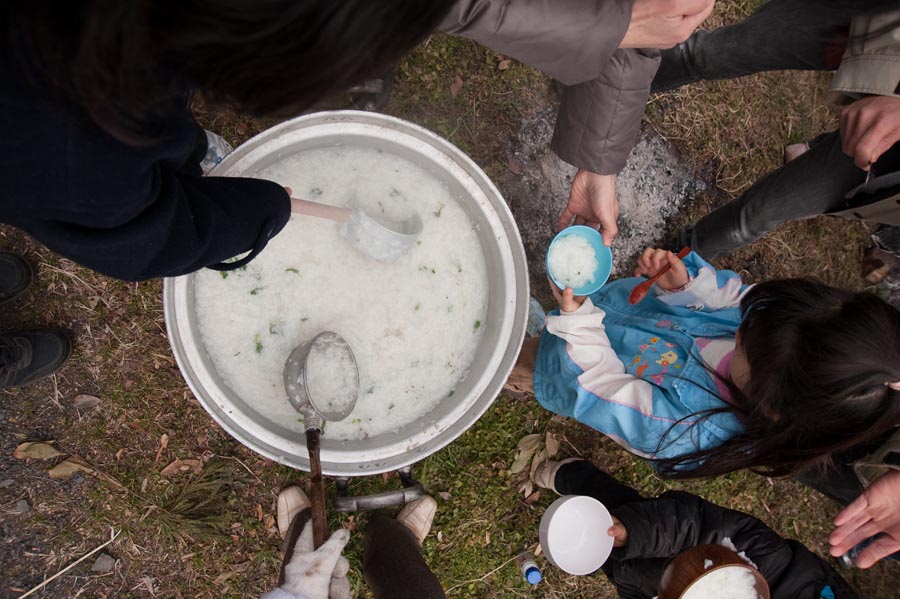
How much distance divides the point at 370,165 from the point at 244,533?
1.43 m

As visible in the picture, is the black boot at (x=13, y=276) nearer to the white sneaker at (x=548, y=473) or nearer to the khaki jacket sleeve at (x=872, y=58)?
the white sneaker at (x=548, y=473)

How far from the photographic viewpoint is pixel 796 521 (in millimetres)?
2461

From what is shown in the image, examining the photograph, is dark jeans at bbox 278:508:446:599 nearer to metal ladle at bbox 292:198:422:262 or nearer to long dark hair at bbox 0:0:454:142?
metal ladle at bbox 292:198:422:262

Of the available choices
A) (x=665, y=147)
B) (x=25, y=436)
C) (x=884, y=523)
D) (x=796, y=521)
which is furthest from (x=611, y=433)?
(x=25, y=436)

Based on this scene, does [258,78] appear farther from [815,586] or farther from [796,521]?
[796,521]

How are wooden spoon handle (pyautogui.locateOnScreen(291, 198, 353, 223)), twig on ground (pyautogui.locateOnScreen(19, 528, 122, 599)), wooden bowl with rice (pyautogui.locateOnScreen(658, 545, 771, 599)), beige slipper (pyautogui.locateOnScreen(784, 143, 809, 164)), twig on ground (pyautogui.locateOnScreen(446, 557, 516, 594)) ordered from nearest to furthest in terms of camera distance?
wooden spoon handle (pyautogui.locateOnScreen(291, 198, 353, 223))
wooden bowl with rice (pyautogui.locateOnScreen(658, 545, 771, 599))
twig on ground (pyautogui.locateOnScreen(19, 528, 122, 599))
twig on ground (pyautogui.locateOnScreen(446, 557, 516, 594))
beige slipper (pyautogui.locateOnScreen(784, 143, 809, 164))

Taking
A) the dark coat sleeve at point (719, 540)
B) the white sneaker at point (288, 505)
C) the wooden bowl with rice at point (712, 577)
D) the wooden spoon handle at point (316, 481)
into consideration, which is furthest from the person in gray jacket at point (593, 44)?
the white sneaker at point (288, 505)

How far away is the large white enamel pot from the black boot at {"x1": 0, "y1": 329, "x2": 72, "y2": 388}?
28.8 inches

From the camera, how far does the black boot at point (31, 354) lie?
159cm

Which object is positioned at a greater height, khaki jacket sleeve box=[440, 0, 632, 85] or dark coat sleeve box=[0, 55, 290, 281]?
khaki jacket sleeve box=[440, 0, 632, 85]

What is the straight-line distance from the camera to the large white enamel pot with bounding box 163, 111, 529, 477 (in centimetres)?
128

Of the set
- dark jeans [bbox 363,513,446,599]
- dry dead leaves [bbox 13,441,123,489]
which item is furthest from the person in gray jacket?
dry dead leaves [bbox 13,441,123,489]

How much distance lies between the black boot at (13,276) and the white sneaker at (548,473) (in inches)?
78.5

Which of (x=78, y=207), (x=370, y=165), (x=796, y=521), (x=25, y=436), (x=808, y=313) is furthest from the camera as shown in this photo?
(x=796, y=521)
